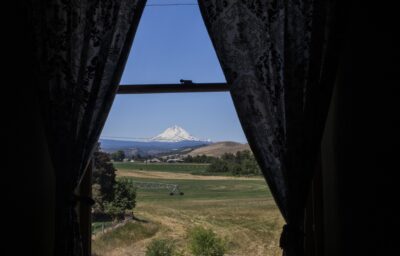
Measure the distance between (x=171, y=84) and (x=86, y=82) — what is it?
1.44 ft

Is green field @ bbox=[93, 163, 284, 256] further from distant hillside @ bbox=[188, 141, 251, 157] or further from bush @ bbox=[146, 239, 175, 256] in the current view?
distant hillside @ bbox=[188, 141, 251, 157]

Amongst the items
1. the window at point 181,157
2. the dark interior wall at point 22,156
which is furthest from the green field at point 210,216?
the dark interior wall at point 22,156

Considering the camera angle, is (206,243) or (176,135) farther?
(176,135)

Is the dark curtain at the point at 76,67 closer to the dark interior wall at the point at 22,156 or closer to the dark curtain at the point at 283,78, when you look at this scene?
the dark interior wall at the point at 22,156

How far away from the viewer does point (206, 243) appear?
2.09 m

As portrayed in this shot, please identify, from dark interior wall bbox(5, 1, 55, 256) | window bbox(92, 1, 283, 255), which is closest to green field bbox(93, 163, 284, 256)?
window bbox(92, 1, 283, 255)

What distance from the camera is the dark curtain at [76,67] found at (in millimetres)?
1883

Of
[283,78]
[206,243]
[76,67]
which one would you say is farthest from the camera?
[206,243]

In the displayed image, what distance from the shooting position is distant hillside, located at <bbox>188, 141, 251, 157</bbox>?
218 centimetres

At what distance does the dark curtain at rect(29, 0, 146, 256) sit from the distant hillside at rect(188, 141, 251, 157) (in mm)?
589

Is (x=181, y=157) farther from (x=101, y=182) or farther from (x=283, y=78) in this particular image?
(x=283, y=78)

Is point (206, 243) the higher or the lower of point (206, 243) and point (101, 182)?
the lower

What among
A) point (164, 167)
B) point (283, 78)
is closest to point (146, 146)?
point (164, 167)

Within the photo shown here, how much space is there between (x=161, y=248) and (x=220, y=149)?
598 millimetres
